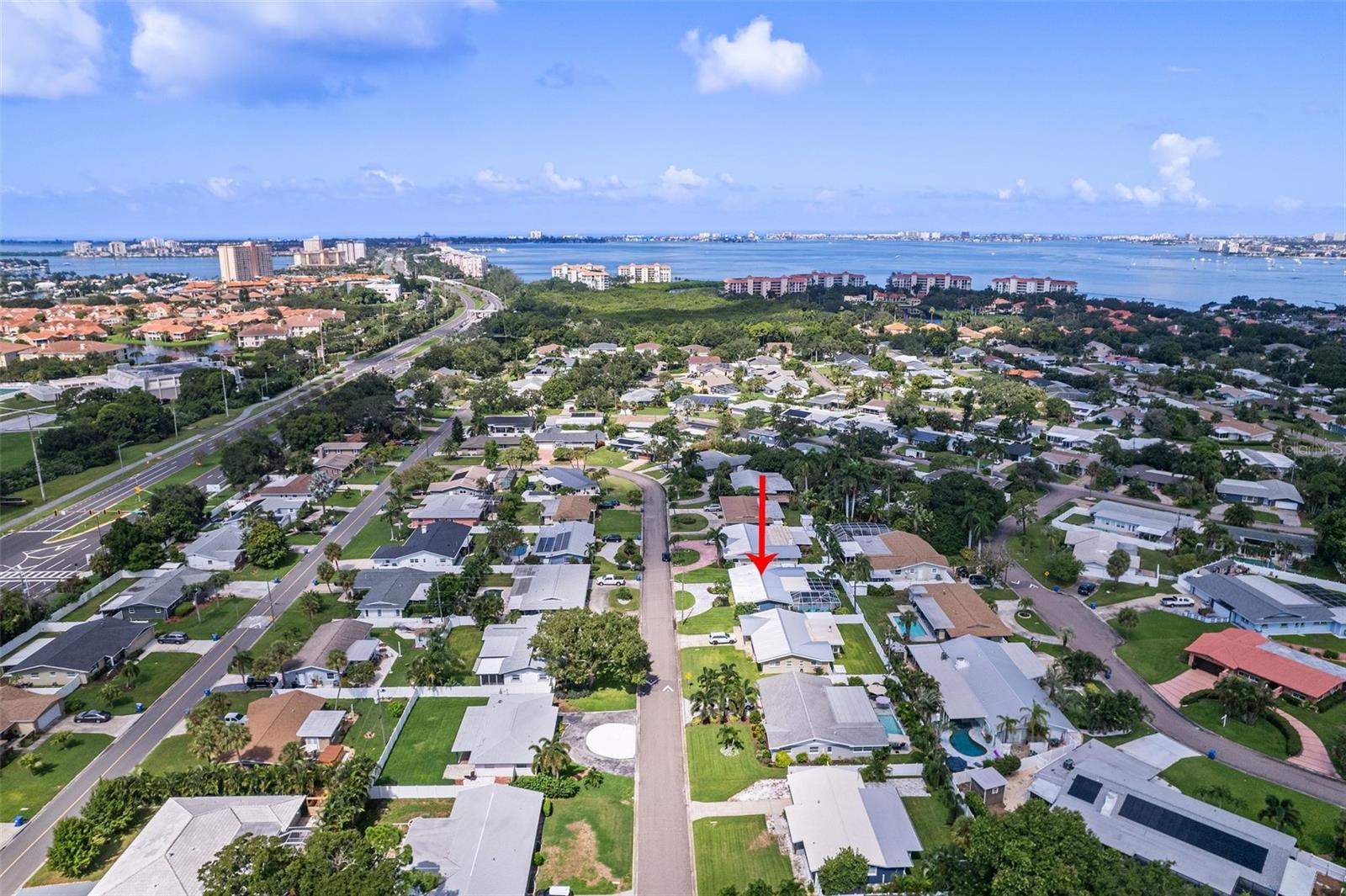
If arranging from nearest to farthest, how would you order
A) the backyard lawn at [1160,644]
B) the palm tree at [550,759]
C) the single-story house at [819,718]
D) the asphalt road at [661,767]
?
the asphalt road at [661,767]
the palm tree at [550,759]
the single-story house at [819,718]
the backyard lawn at [1160,644]

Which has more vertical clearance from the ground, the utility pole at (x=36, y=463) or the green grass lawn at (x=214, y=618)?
the utility pole at (x=36, y=463)

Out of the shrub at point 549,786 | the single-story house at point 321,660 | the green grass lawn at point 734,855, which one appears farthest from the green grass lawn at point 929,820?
the single-story house at point 321,660

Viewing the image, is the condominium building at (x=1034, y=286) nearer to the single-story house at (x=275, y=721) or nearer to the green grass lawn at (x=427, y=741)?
the green grass lawn at (x=427, y=741)

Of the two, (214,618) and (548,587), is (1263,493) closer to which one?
(548,587)

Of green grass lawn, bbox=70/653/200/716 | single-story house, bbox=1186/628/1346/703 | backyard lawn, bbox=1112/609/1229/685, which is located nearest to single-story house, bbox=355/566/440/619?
green grass lawn, bbox=70/653/200/716

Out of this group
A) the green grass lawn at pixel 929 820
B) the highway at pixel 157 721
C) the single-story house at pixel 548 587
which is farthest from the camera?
the single-story house at pixel 548 587

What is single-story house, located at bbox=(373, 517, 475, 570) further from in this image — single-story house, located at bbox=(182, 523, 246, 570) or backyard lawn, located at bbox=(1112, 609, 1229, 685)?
backyard lawn, located at bbox=(1112, 609, 1229, 685)
